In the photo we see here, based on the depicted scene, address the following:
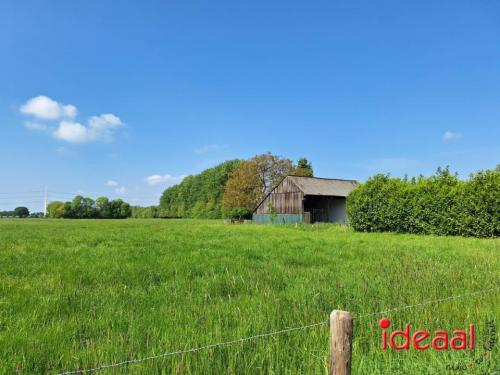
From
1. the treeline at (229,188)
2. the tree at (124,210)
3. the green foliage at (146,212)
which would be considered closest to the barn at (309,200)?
the treeline at (229,188)

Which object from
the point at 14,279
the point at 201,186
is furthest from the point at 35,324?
the point at 201,186

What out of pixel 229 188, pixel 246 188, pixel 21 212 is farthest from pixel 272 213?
pixel 21 212

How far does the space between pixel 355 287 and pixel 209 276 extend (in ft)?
9.89

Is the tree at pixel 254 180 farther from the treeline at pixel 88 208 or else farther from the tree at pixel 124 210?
the tree at pixel 124 210

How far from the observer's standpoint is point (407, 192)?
2388 centimetres

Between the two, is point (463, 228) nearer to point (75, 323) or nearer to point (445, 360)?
point (445, 360)

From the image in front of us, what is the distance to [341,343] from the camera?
7.82ft

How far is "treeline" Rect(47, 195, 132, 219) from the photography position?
3679 inches

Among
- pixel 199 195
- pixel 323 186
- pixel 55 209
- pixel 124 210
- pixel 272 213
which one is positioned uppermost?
pixel 199 195

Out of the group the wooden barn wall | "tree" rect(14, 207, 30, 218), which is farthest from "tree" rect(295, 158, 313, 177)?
"tree" rect(14, 207, 30, 218)

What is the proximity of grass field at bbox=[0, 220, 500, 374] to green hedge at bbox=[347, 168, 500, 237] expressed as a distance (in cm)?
1196

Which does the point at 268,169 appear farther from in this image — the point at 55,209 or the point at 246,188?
the point at 55,209

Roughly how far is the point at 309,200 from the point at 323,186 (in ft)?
8.96

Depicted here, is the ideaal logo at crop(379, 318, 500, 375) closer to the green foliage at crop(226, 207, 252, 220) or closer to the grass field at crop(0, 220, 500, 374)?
the grass field at crop(0, 220, 500, 374)
